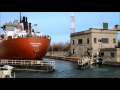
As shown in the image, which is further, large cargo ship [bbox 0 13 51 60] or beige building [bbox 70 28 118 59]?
beige building [bbox 70 28 118 59]

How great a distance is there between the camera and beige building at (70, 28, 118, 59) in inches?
1459

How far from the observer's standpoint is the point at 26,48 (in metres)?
25.2

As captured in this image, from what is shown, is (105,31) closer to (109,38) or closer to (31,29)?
(109,38)

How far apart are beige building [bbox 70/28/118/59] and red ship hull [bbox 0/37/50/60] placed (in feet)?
40.3

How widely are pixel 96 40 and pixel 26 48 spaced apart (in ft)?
51.4

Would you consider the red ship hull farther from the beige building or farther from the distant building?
the beige building

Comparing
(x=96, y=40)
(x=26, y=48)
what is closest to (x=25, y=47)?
(x=26, y=48)

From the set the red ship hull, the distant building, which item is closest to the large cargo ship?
the red ship hull

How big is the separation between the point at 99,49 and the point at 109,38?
3635mm

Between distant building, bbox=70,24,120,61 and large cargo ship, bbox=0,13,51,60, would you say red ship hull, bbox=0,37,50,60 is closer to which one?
large cargo ship, bbox=0,13,51,60

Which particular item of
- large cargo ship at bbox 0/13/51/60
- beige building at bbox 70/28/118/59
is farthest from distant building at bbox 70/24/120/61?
large cargo ship at bbox 0/13/51/60

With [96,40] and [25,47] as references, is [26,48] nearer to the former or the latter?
[25,47]

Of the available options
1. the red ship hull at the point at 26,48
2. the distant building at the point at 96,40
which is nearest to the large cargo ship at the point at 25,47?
the red ship hull at the point at 26,48

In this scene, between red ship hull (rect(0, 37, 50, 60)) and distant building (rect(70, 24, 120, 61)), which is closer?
red ship hull (rect(0, 37, 50, 60))
